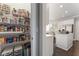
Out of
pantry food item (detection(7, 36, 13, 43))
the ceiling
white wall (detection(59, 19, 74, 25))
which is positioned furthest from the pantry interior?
white wall (detection(59, 19, 74, 25))

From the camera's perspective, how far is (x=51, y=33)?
5.36 ft

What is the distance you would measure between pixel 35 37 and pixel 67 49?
49 centimetres

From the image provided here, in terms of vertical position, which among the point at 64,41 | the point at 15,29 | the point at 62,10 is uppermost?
the point at 62,10

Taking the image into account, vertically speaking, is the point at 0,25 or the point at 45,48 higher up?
the point at 0,25

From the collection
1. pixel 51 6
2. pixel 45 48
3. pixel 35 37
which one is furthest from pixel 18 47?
pixel 51 6

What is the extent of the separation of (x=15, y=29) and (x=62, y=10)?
28.5 inches

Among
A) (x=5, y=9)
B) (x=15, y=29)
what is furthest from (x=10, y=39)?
(x=5, y=9)

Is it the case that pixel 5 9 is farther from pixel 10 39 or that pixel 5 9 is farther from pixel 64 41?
pixel 64 41

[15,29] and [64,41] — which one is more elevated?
[15,29]

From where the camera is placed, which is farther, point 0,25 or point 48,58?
point 48,58

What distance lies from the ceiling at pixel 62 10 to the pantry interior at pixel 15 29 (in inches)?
13.0

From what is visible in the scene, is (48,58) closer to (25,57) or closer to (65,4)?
(25,57)

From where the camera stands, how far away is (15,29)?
5.43ft

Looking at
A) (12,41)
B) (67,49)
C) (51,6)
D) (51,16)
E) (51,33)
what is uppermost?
(51,6)
